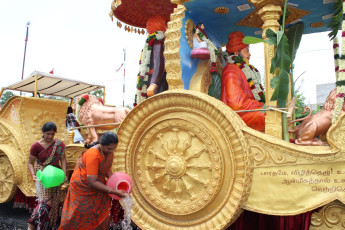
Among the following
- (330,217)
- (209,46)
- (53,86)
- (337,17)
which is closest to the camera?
(330,217)

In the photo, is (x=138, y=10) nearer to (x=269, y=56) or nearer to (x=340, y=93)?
(x=269, y=56)

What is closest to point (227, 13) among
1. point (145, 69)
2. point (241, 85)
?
point (241, 85)

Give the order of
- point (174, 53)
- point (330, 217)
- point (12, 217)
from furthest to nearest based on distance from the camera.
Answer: point (12, 217)
point (174, 53)
point (330, 217)

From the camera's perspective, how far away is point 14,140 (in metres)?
5.54

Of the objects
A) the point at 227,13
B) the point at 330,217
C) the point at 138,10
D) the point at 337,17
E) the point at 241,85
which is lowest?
the point at 330,217

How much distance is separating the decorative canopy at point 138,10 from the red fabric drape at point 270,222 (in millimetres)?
3462

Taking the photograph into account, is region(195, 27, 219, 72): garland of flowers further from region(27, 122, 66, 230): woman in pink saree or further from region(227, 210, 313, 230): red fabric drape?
region(27, 122, 66, 230): woman in pink saree

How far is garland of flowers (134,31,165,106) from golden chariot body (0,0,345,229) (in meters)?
0.75

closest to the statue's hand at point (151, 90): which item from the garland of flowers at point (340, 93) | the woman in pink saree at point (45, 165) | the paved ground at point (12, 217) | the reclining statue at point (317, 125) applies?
the woman in pink saree at point (45, 165)

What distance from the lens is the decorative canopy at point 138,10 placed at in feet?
17.1

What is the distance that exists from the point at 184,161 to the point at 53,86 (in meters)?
3.82

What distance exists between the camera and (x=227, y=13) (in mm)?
4641

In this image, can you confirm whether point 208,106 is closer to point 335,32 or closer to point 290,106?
point 290,106

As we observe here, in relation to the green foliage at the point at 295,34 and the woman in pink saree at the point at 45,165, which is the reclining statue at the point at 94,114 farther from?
the green foliage at the point at 295,34
